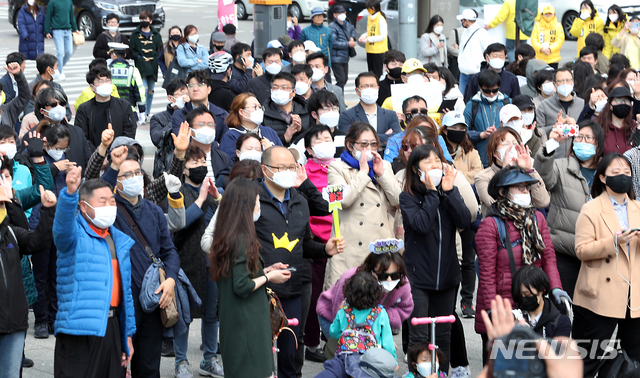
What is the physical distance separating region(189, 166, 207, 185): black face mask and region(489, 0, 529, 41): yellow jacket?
36.9ft

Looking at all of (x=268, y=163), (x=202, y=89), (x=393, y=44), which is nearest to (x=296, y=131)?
(x=202, y=89)

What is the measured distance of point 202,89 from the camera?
368 inches

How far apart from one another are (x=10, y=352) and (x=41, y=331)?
1.88 m

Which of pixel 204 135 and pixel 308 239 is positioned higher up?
pixel 204 135

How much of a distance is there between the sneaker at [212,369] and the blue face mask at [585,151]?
3.57 meters

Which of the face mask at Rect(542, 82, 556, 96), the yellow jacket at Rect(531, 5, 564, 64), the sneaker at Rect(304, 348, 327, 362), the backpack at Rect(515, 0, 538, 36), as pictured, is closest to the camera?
the sneaker at Rect(304, 348, 327, 362)

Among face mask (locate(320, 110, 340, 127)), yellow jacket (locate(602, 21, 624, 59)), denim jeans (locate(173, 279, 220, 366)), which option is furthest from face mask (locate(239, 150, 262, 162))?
yellow jacket (locate(602, 21, 624, 59))

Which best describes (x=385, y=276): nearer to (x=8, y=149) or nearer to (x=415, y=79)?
(x=8, y=149)

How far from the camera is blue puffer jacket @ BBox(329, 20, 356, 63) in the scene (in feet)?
56.2

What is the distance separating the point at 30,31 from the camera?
1933cm

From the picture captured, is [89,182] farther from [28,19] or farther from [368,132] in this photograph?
[28,19]


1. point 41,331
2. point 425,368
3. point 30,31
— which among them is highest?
point 30,31

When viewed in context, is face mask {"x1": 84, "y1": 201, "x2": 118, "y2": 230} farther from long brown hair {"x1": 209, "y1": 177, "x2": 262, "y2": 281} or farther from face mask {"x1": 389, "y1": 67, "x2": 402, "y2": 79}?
face mask {"x1": 389, "y1": 67, "x2": 402, "y2": 79}

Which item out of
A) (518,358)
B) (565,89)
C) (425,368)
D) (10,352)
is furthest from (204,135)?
(518,358)
